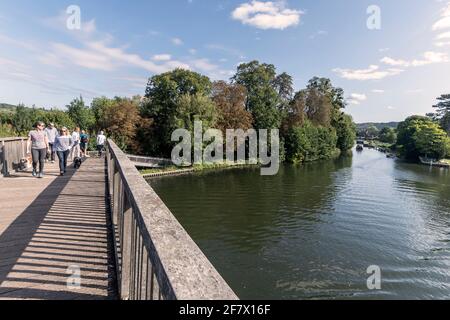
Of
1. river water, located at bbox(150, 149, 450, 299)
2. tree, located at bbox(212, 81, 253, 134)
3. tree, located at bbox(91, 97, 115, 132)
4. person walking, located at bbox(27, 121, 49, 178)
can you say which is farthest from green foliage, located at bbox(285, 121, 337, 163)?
person walking, located at bbox(27, 121, 49, 178)

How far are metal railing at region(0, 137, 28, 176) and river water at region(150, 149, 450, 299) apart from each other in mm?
8290

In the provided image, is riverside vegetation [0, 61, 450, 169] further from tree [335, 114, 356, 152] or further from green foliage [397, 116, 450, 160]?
tree [335, 114, 356, 152]

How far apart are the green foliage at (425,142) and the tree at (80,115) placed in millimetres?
66327

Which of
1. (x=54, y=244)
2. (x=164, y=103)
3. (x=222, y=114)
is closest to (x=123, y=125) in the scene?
(x=164, y=103)

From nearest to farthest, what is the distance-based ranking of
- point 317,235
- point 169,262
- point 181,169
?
point 169,262 < point 317,235 < point 181,169

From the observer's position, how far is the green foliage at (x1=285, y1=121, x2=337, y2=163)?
177ft

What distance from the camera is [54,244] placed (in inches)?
154

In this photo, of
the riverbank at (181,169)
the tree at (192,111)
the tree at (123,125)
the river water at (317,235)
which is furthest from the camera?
the tree at (123,125)

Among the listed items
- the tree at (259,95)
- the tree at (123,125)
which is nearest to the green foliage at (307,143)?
the tree at (259,95)

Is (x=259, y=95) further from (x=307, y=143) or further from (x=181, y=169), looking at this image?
(x=181, y=169)

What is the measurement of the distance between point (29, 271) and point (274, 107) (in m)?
50.8

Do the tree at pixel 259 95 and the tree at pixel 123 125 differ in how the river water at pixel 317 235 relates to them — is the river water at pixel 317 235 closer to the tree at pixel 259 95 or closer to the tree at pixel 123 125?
the tree at pixel 123 125

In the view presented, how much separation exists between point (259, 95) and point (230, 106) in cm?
705

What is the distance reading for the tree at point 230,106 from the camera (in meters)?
45.2
